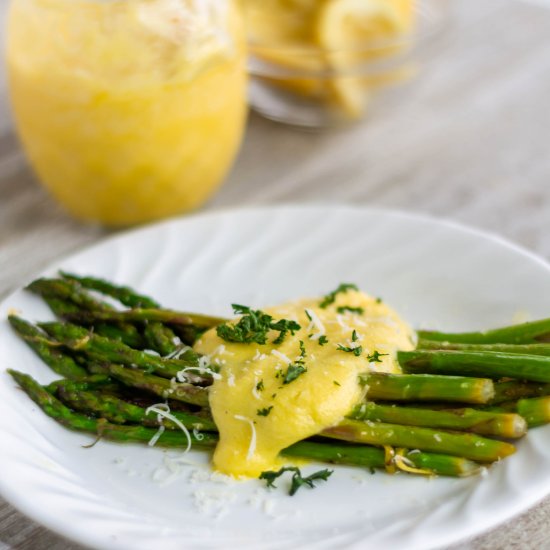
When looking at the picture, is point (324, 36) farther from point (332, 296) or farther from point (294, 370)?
point (294, 370)

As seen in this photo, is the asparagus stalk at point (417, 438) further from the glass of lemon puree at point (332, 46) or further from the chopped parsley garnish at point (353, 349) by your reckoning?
the glass of lemon puree at point (332, 46)

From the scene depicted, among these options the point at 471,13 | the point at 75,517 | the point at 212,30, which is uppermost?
the point at 471,13

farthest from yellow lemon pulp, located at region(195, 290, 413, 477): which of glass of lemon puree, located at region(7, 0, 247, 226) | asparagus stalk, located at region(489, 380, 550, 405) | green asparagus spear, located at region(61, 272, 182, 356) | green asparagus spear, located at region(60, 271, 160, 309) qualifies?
glass of lemon puree, located at region(7, 0, 247, 226)

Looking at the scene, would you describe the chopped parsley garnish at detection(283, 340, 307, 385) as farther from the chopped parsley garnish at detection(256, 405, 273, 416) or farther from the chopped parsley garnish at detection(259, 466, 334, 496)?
the chopped parsley garnish at detection(259, 466, 334, 496)

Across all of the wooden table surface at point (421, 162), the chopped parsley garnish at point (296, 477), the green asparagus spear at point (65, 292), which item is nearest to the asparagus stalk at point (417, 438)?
the chopped parsley garnish at point (296, 477)

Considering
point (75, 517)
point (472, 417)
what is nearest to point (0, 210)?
point (75, 517)

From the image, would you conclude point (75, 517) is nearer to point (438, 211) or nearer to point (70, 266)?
point (70, 266)
